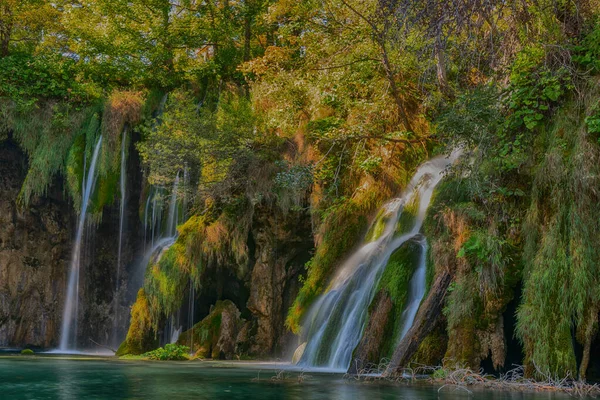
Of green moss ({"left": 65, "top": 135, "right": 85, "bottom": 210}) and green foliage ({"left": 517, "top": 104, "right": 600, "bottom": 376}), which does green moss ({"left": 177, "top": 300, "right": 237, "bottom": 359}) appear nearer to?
green moss ({"left": 65, "top": 135, "right": 85, "bottom": 210})

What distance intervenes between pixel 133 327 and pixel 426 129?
793 cm

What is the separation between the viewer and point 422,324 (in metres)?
8.50

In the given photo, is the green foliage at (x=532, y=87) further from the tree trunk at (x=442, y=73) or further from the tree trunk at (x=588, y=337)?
the tree trunk at (x=588, y=337)

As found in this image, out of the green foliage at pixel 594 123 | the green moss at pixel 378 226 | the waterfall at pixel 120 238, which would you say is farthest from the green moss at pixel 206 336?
the green foliage at pixel 594 123

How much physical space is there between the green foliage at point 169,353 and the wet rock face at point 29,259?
6720 mm

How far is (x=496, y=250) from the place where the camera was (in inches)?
336

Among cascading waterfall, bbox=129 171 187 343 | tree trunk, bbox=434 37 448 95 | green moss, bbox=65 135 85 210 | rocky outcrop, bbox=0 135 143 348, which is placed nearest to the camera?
tree trunk, bbox=434 37 448 95

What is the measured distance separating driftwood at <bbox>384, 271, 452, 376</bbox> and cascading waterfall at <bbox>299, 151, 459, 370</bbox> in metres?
0.70

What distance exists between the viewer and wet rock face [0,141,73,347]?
19.5 m

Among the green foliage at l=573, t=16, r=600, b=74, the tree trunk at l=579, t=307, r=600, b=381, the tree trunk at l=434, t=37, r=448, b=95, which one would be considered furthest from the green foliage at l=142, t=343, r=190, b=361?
the green foliage at l=573, t=16, r=600, b=74

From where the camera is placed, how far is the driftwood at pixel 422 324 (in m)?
8.20

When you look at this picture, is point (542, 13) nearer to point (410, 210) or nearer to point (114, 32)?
point (410, 210)

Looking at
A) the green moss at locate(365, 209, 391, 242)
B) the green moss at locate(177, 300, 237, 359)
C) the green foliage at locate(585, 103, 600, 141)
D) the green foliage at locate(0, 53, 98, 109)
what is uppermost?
the green foliage at locate(0, 53, 98, 109)

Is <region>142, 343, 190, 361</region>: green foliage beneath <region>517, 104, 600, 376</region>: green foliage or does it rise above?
beneath
